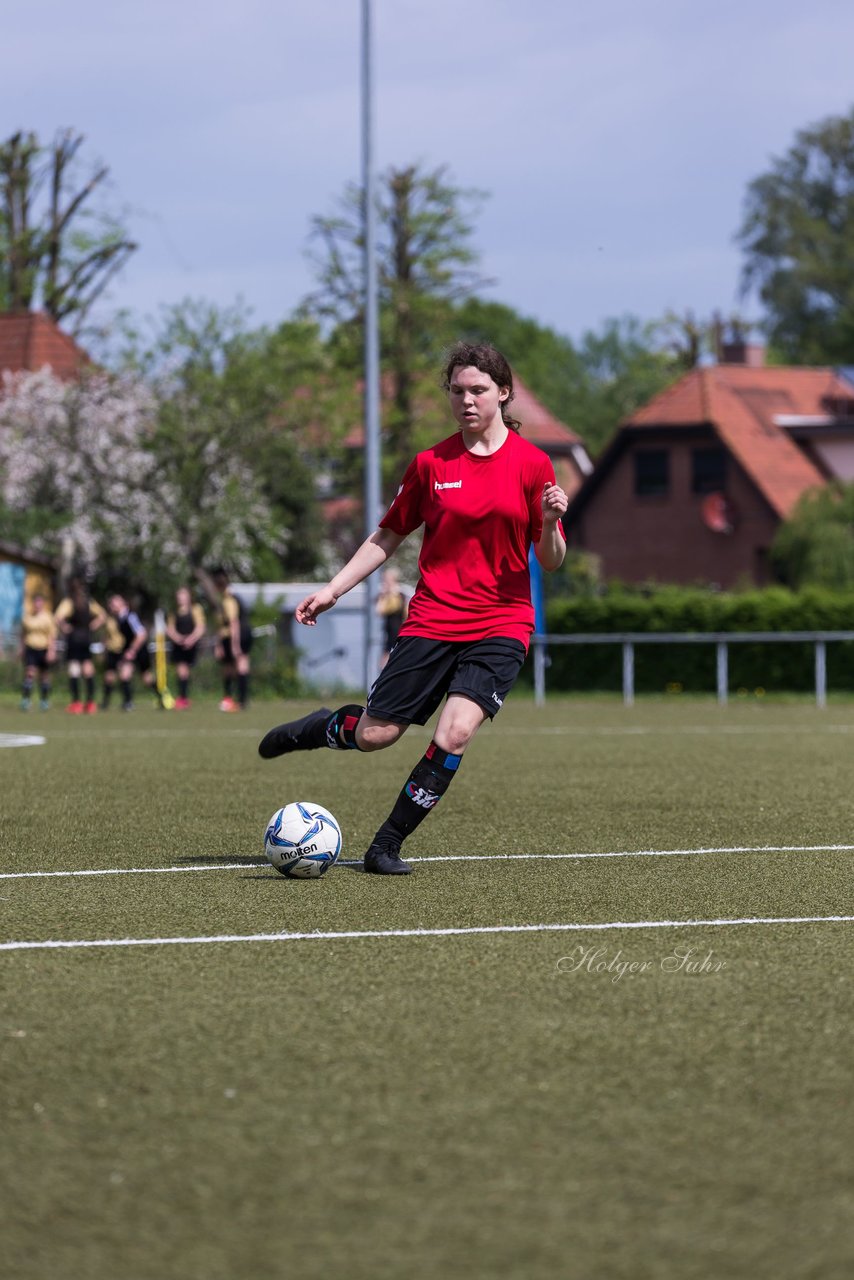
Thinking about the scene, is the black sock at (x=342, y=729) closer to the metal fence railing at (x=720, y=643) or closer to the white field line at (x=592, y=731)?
the white field line at (x=592, y=731)

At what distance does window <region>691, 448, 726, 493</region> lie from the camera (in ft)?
196

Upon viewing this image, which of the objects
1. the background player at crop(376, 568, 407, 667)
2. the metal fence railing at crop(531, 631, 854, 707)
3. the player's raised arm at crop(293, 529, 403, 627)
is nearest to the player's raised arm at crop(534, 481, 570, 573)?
the player's raised arm at crop(293, 529, 403, 627)

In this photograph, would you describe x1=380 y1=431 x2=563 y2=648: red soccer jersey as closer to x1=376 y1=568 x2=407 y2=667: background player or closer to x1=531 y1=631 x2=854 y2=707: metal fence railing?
x1=376 y1=568 x2=407 y2=667: background player

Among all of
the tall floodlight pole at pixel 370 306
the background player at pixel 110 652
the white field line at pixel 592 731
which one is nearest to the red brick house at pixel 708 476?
the tall floodlight pole at pixel 370 306

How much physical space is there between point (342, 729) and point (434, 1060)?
11.6ft

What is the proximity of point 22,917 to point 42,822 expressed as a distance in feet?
11.8

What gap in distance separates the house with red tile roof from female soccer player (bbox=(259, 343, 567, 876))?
47.4 metres

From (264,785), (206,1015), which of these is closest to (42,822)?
(264,785)

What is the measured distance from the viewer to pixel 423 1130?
3.71m

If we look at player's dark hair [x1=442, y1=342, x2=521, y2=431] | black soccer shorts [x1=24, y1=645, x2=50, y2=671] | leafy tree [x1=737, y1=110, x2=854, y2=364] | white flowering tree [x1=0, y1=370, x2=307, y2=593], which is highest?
leafy tree [x1=737, y1=110, x2=854, y2=364]

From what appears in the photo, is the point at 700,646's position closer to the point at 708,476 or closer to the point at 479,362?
the point at 708,476

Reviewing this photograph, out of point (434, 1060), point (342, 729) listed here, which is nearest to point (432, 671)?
point (342, 729)

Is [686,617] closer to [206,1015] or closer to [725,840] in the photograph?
[725,840]

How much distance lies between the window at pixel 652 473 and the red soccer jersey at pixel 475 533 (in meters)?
53.6
